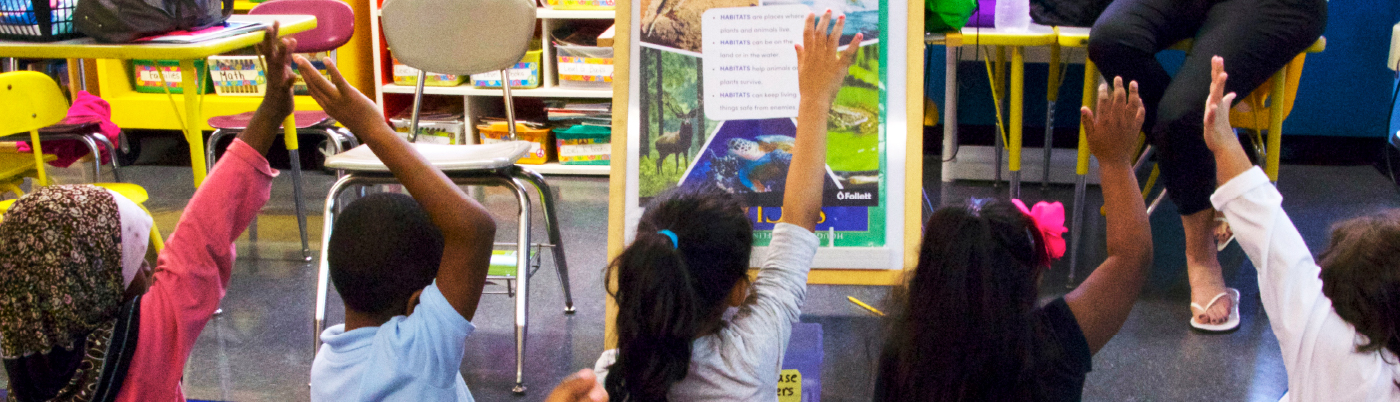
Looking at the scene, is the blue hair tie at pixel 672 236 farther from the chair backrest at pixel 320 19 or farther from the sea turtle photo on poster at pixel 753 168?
the chair backrest at pixel 320 19

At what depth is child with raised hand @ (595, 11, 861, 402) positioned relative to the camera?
97 centimetres

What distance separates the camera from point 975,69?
379 centimetres

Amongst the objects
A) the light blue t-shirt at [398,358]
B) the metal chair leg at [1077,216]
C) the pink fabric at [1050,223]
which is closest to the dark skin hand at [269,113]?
the light blue t-shirt at [398,358]

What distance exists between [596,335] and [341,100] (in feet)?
3.74

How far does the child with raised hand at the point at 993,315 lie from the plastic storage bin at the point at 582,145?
266 cm

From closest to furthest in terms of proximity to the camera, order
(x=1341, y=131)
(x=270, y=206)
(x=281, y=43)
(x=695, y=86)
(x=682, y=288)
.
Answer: (x=682, y=288) < (x=281, y=43) < (x=695, y=86) < (x=270, y=206) < (x=1341, y=131)

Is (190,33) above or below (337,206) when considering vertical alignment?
above

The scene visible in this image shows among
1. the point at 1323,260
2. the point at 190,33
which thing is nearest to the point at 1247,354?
the point at 1323,260

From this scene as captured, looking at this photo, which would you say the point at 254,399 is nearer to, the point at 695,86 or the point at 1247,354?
the point at 695,86

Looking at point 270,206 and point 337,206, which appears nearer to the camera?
point 337,206

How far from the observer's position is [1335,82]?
3566mm

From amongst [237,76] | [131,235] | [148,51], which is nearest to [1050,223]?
[131,235]

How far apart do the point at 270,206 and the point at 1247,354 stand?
2.83 m

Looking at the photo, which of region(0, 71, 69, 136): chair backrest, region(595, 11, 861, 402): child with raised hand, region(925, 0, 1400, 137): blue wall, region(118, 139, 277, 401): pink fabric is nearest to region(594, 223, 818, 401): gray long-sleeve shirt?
region(595, 11, 861, 402): child with raised hand
